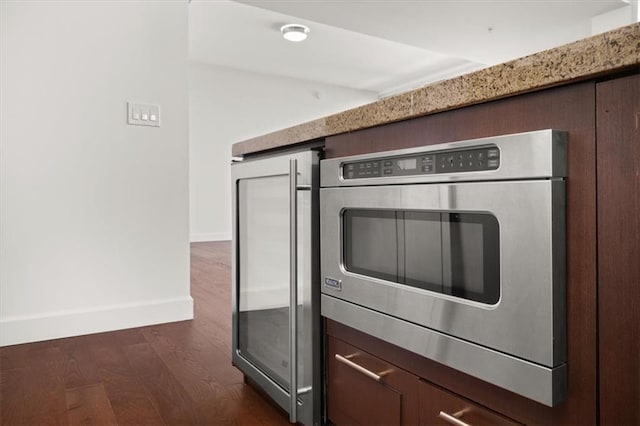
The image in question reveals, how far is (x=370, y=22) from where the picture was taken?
12.6 feet

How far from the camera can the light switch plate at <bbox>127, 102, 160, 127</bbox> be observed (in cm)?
229

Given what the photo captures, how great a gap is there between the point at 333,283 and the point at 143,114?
1.79 m

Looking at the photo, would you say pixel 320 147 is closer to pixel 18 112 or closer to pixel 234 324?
pixel 234 324

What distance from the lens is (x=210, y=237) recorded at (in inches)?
260

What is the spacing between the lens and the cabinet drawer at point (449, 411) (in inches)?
27.0

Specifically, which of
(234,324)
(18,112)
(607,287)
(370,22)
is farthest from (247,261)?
(370,22)

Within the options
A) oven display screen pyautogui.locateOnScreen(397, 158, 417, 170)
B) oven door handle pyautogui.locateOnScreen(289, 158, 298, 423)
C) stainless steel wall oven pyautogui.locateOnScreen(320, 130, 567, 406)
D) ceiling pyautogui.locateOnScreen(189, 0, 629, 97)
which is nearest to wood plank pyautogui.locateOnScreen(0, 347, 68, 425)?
oven door handle pyautogui.locateOnScreen(289, 158, 298, 423)

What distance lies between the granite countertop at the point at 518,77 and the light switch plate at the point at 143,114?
1.70 metres

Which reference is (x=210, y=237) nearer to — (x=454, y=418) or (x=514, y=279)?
(x=454, y=418)

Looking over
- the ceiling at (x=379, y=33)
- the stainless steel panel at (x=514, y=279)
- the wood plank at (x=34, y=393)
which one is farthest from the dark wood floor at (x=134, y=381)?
the ceiling at (x=379, y=33)

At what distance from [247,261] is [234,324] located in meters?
0.25

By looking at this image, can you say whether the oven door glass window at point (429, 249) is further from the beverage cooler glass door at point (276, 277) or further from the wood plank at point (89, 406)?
the wood plank at point (89, 406)

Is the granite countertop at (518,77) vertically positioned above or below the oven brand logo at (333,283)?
above

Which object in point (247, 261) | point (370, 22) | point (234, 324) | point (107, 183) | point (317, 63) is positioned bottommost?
point (234, 324)
